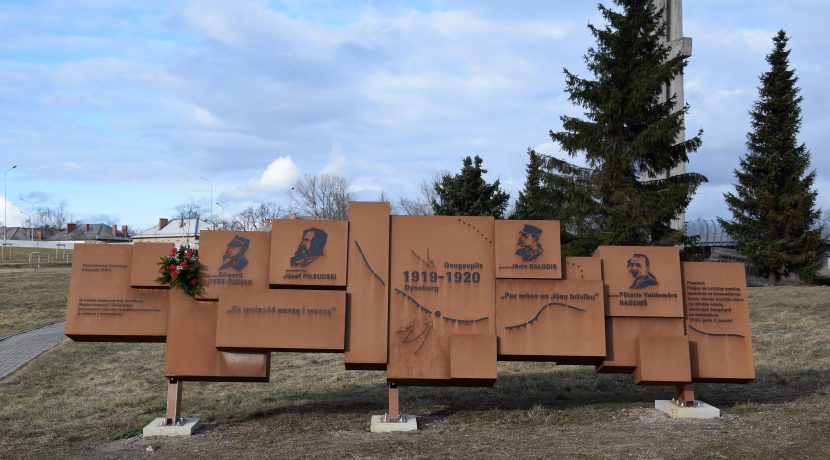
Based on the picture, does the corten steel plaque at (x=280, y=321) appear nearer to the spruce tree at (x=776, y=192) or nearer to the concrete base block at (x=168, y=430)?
the concrete base block at (x=168, y=430)

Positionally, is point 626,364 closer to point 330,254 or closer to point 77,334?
point 330,254

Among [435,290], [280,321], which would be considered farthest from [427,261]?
[280,321]

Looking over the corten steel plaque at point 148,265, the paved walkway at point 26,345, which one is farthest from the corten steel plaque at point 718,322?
the paved walkway at point 26,345

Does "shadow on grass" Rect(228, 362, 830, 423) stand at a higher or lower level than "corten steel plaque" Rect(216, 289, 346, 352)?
lower

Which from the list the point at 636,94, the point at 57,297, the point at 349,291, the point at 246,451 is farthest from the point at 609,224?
the point at 57,297

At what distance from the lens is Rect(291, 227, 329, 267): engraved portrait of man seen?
9.84 metres

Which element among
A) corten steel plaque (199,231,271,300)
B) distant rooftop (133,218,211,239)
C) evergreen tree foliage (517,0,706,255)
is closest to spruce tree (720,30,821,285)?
evergreen tree foliage (517,0,706,255)

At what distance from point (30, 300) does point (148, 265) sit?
24.1 metres

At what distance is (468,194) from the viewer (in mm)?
32188

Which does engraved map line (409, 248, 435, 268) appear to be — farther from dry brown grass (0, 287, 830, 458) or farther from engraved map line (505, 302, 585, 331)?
dry brown grass (0, 287, 830, 458)

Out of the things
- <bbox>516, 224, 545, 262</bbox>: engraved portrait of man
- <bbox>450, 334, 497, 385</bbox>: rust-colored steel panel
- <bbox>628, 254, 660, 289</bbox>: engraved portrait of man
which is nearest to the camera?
<bbox>450, 334, 497, 385</bbox>: rust-colored steel panel

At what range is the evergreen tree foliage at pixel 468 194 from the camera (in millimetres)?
32125

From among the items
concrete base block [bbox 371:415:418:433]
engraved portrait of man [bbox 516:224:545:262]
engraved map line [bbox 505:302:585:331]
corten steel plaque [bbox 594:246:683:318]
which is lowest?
concrete base block [bbox 371:415:418:433]

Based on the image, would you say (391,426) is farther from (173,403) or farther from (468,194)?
(468,194)
